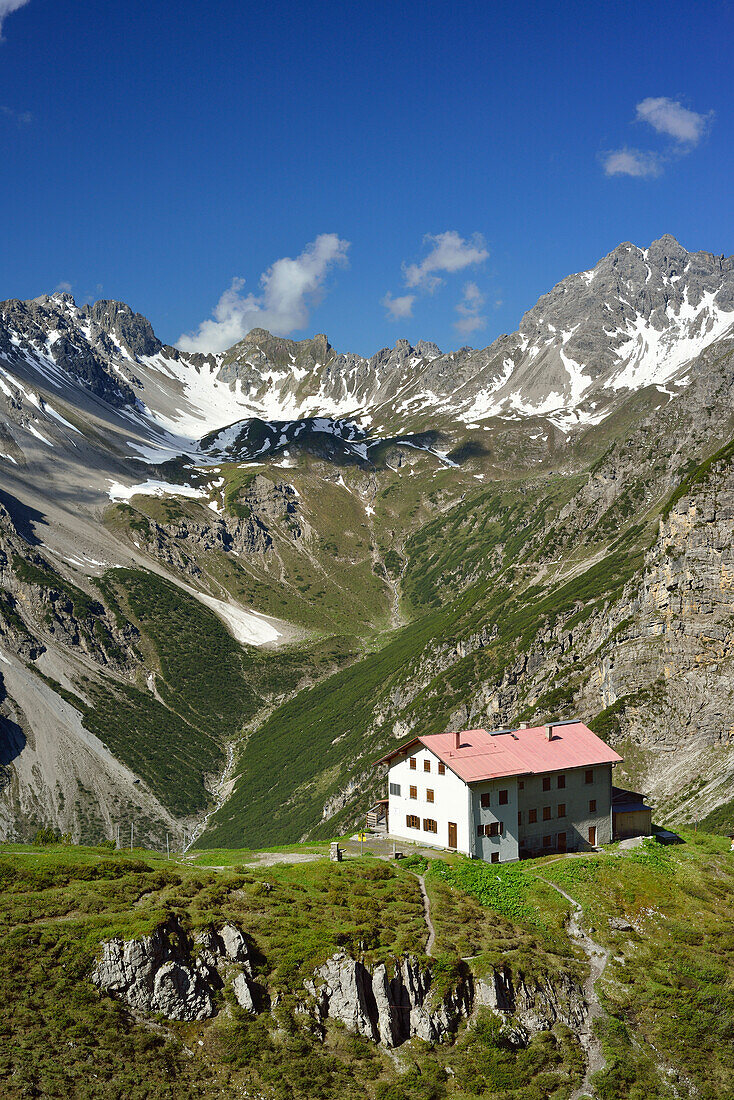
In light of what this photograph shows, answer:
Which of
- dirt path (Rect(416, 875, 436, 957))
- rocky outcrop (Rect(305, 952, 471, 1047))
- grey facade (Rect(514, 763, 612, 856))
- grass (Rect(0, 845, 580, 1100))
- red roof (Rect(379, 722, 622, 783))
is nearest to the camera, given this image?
grass (Rect(0, 845, 580, 1100))

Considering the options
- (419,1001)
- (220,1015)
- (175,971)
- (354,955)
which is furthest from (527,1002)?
(175,971)

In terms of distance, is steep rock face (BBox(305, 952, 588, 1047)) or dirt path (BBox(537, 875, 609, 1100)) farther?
dirt path (BBox(537, 875, 609, 1100))

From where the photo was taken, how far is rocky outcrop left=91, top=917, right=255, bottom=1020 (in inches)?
1756

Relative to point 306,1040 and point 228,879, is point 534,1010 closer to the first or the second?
point 306,1040

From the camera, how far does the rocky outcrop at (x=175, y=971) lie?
146 feet

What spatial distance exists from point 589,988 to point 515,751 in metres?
20.9

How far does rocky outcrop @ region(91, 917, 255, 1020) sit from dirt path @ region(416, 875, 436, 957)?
10926 millimetres

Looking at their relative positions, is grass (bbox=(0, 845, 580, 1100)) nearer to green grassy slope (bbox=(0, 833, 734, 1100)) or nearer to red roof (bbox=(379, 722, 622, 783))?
green grassy slope (bbox=(0, 833, 734, 1100))

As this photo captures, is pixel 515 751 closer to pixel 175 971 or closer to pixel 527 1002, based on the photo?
pixel 527 1002

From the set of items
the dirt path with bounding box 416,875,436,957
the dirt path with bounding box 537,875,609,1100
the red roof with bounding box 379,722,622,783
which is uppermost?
the red roof with bounding box 379,722,622,783

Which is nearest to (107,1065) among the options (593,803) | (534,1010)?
(534,1010)

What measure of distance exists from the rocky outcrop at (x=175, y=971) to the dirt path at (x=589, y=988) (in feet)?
64.1

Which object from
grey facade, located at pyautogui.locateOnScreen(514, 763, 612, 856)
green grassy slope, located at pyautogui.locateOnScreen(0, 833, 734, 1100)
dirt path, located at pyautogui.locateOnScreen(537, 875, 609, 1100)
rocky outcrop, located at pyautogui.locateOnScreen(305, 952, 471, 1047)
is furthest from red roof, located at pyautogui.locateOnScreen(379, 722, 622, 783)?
rocky outcrop, located at pyautogui.locateOnScreen(305, 952, 471, 1047)

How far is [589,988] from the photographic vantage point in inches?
2216
